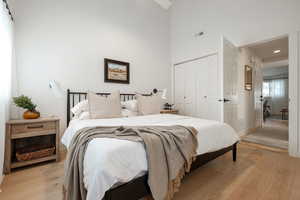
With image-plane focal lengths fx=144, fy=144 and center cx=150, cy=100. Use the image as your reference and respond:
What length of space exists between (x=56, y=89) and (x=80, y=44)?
0.99 meters

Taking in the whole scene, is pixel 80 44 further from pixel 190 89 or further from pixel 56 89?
pixel 190 89

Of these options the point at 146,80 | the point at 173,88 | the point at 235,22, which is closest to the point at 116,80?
the point at 146,80

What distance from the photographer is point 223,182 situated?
5.45ft

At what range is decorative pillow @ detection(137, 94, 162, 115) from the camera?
9.53 feet

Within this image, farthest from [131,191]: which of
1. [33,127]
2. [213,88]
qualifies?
[213,88]

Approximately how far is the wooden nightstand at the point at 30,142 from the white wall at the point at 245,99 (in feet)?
12.7

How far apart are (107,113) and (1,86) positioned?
50.5 inches

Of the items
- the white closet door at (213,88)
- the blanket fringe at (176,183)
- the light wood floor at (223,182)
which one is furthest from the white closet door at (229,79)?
the blanket fringe at (176,183)

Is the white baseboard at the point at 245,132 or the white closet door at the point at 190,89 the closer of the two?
the white baseboard at the point at 245,132

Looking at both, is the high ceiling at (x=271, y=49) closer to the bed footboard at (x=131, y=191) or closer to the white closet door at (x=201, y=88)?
the white closet door at (x=201, y=88)

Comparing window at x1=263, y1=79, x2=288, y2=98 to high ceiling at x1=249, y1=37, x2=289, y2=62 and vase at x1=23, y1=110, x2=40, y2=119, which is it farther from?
vase at x1=23, y1=110, x2=40, y2=119

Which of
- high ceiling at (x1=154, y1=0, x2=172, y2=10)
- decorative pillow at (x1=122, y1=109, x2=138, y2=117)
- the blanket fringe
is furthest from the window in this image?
the blanket fringe

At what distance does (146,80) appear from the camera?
12.8ft

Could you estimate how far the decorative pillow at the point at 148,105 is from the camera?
2.91m
